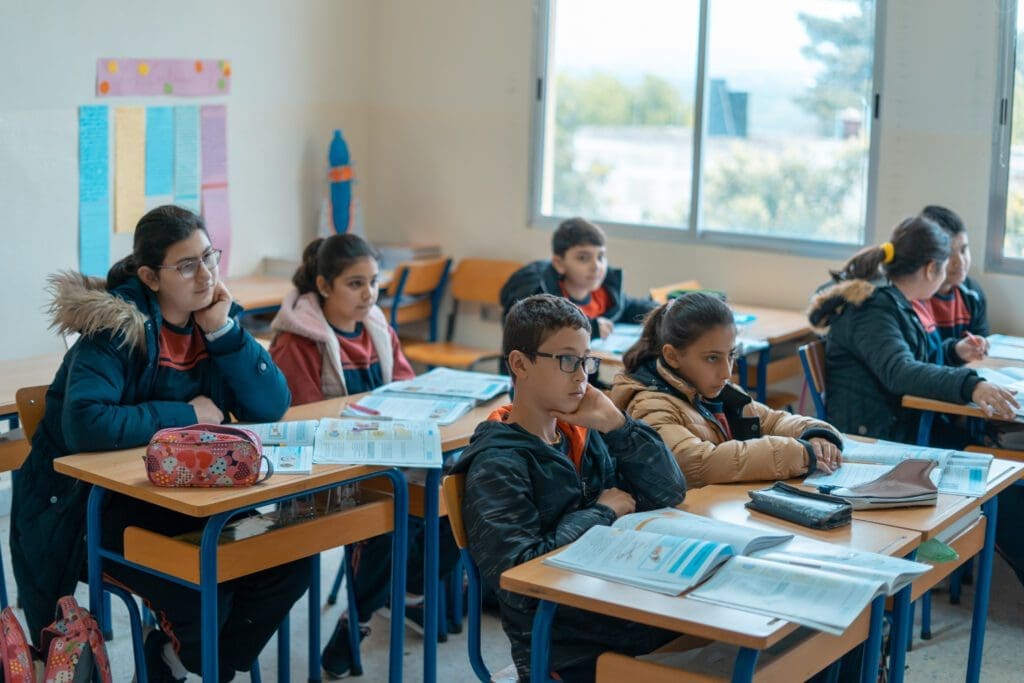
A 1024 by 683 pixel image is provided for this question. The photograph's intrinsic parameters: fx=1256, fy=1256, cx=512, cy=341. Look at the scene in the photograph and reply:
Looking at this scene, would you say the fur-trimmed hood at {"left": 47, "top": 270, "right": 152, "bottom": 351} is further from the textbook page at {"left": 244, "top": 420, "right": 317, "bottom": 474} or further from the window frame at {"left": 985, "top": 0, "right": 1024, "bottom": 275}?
the window frame at {"left": 985, "top": 0, "right": 1024, "bottom": 275}

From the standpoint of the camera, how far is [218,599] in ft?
8.94

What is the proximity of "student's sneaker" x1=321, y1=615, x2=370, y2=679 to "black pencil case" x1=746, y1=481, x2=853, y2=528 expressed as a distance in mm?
1289

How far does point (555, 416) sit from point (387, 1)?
4286mm

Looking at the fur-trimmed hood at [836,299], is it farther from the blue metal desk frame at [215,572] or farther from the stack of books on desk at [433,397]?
the blue metal desk frame at [215,572]

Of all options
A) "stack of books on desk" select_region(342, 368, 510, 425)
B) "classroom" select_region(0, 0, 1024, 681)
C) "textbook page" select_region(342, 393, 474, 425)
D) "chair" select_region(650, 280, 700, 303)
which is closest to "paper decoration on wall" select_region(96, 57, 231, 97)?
"classroom" select_region(0, 0, 1024, 681)

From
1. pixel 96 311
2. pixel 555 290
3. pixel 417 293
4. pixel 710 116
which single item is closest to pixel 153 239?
pixel 96 311

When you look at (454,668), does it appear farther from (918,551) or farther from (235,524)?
(918,551)

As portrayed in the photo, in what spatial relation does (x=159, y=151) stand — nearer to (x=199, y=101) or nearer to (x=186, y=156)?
(x=186, y=156)

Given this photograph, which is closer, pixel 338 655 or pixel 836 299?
pixel 338 655

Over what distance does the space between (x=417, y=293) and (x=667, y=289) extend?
1296 millimetres

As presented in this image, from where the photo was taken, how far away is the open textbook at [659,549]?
195 centimetres

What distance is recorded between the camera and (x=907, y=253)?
3818mm

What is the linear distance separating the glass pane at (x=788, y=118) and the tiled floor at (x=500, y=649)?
187 centimetres

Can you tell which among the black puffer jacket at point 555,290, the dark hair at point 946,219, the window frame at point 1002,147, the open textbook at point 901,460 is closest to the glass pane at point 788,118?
the window frame at point 1002,147
